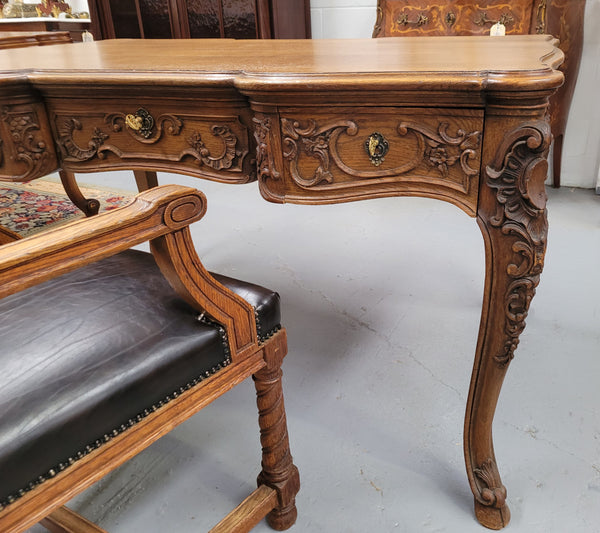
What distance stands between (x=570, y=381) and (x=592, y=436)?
195 mm

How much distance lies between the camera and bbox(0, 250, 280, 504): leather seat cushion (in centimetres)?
62

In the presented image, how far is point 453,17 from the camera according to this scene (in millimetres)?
2486

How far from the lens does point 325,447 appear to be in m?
1.22

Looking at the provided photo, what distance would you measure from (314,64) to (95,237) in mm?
564

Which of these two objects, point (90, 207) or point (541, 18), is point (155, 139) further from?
point (541, 18)

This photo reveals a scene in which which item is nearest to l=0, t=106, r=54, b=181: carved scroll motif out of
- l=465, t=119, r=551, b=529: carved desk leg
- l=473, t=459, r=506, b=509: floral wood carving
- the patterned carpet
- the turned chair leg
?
the turned chair leg

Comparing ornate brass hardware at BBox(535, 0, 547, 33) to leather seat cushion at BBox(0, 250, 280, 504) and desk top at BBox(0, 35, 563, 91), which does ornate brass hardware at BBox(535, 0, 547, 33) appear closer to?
desk top at BBox(0, 35, 563, 91)

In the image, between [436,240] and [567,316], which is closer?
[567,316]

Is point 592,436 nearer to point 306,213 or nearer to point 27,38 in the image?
point 306,213

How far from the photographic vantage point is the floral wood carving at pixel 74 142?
1.17m

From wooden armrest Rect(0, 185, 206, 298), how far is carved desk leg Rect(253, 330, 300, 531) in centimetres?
29

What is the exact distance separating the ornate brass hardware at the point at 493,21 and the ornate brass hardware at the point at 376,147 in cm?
189

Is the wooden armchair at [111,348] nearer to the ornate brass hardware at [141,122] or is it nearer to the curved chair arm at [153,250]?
the curved chair arm at [153,250]

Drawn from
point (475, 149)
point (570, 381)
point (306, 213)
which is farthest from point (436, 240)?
point (475, 149)
